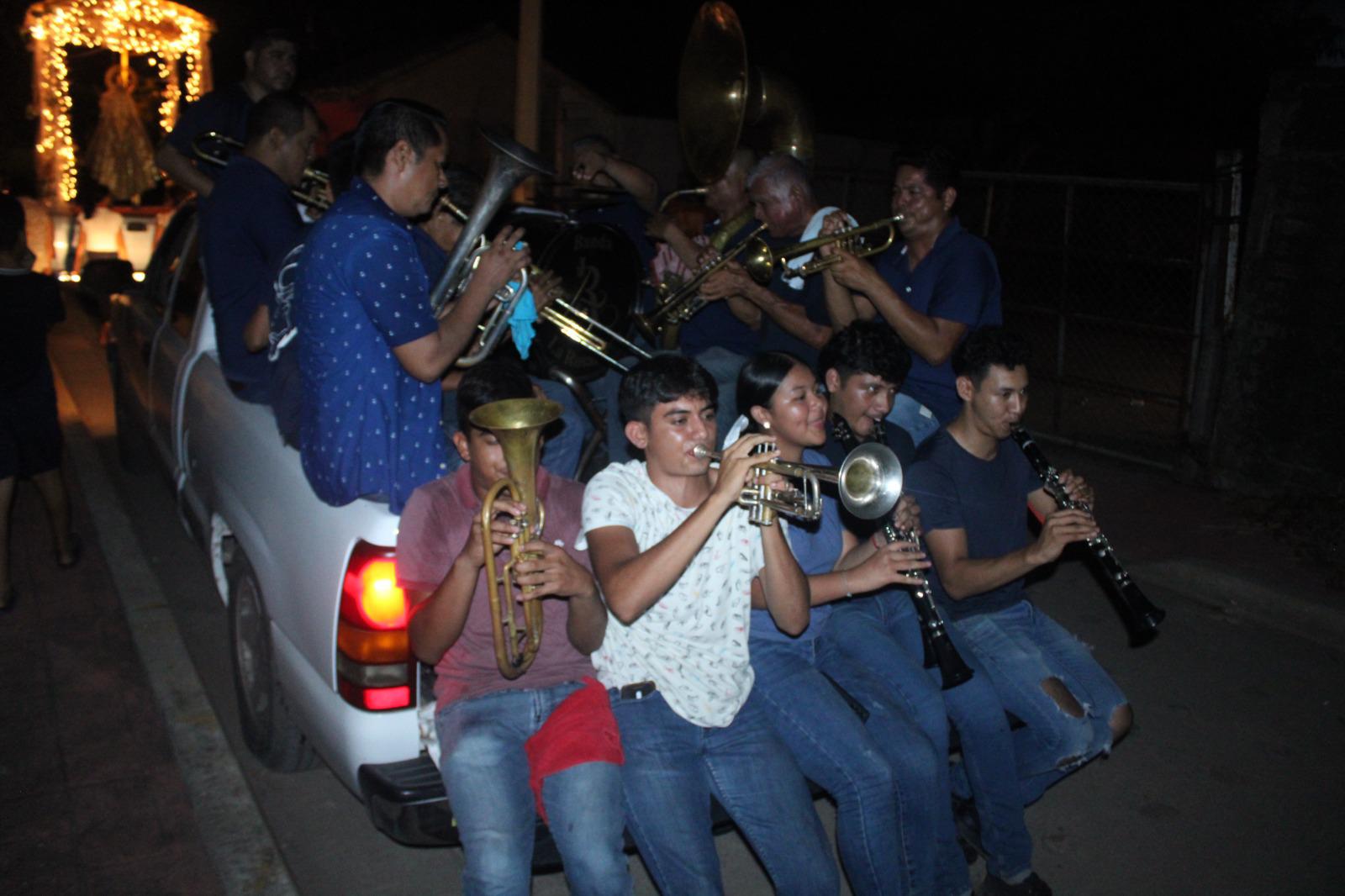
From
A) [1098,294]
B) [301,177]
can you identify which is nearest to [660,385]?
[301,177]

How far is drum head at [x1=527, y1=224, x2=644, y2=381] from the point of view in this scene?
4988mm

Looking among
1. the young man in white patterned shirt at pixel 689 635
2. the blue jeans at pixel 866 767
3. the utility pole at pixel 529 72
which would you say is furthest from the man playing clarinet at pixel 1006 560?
the utility pole at pixel 529 72

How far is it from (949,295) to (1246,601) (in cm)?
275

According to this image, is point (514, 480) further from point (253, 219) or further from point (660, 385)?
point (253, 219)

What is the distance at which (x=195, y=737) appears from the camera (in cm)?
413

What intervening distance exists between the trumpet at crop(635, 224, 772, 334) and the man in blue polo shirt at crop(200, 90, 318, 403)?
1530 millimetres

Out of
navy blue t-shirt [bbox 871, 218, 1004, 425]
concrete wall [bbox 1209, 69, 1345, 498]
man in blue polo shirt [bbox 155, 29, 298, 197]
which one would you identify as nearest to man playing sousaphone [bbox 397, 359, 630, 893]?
navy blue t-shirt [bbox 871, 218, 1004, 425]

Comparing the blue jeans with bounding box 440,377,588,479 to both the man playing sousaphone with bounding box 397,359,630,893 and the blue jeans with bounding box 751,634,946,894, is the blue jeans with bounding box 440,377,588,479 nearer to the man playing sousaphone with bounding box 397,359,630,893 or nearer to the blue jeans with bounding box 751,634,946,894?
the man playing sousaphone with bounding box 397,359,630,893

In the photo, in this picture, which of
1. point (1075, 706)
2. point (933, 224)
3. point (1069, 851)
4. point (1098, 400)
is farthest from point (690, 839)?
point (1098, 400)

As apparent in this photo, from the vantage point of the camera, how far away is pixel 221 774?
3912mm

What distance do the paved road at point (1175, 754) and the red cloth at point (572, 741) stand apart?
3.08 feet

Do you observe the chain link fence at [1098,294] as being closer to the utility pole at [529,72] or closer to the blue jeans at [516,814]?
the utility pole at [529,72]

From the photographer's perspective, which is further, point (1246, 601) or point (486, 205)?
point (1246, 601)

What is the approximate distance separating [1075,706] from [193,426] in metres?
3.50
